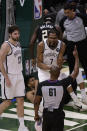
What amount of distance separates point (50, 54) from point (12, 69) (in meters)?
0.70

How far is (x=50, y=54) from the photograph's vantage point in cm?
921

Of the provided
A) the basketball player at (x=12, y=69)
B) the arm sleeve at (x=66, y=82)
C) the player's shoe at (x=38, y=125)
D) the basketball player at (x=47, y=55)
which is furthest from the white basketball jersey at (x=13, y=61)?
the arm sleeve at (x=66, y=82)

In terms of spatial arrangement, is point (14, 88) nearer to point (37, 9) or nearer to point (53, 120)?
point (53, 120)

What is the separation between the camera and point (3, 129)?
9.56 meters

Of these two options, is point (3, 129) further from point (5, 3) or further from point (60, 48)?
point (5, 3)

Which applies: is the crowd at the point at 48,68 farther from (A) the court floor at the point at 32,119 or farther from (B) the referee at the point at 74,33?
(A) the court floor at the point at 32,119

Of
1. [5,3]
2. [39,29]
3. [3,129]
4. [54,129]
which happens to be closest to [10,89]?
[3,129]

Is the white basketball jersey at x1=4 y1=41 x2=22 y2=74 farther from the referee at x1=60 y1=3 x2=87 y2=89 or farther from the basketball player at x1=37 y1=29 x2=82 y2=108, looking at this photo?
the referee at x1=60 y1=3 x2=87 y2=89

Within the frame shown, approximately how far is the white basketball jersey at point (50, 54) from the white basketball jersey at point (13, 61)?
461 mm

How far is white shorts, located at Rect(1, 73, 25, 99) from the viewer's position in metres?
9.27

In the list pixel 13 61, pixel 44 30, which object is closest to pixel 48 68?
pixel 13 61

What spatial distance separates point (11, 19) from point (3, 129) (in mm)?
2808

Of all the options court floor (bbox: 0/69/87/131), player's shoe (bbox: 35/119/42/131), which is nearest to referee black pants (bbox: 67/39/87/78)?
court floor (bbox: 0/69/87/131)

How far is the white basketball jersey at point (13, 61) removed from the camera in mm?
9156
